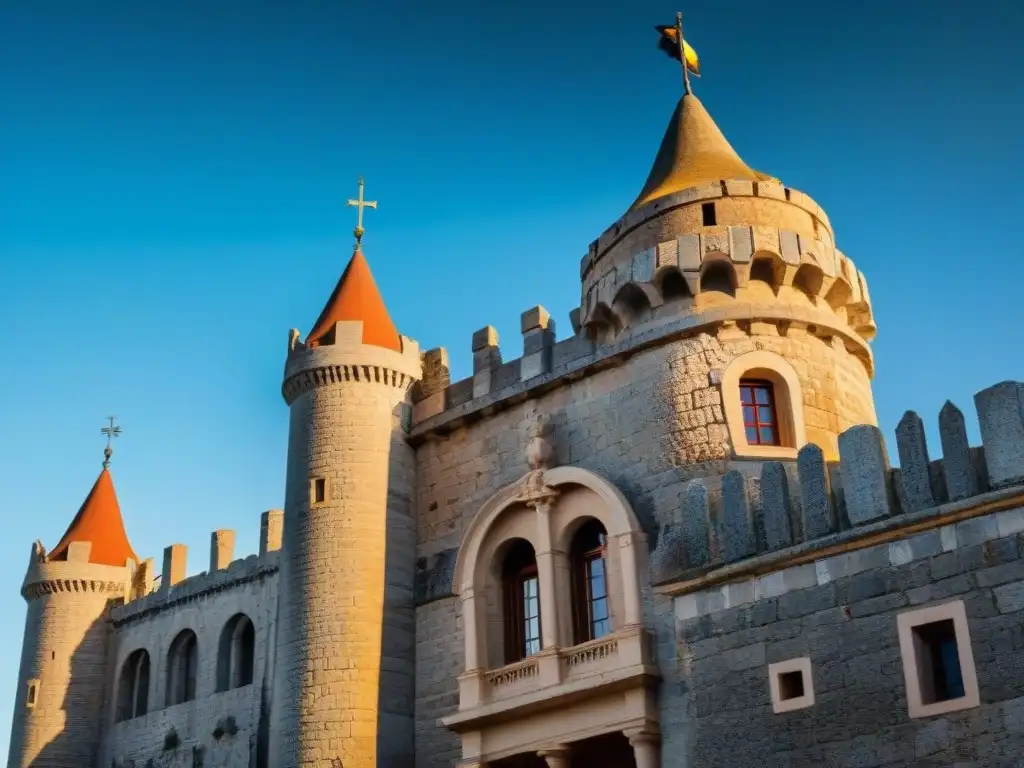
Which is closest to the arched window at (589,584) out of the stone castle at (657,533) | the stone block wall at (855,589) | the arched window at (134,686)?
the stone castle at (657,533)

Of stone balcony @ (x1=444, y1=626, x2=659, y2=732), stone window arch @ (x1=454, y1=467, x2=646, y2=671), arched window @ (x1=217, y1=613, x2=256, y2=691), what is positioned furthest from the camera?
arched window @ (x1=217, y1=613, x2=256, y2=691)

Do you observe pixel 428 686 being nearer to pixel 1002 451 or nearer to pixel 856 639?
pixel 856 639

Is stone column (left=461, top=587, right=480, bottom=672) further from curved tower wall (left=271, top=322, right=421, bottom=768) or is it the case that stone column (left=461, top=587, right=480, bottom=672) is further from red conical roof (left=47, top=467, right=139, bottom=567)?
red conical roof (left=47, top=467, right=139, bottom=567)

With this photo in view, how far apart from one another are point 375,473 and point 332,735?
156 inches

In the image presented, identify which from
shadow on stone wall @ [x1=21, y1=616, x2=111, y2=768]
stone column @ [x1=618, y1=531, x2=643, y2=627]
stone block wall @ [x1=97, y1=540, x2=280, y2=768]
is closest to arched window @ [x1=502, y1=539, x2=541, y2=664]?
stone column @ [x1=618, y1=531, x2=643, y2=627]

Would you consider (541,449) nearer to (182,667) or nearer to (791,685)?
(791,685)

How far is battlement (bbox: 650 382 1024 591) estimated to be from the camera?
12.0 meters

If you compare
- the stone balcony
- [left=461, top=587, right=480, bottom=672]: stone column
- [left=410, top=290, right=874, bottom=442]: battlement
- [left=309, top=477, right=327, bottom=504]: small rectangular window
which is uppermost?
[left=410, top=290, right=874, bottom=442]: battlement

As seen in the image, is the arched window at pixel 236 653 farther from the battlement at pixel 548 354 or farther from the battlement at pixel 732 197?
the battlement at pixel 732 197

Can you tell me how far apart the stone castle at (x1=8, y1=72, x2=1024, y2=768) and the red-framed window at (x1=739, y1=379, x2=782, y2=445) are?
39 millimetres

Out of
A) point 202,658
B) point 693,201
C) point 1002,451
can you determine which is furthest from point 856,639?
point 202,658

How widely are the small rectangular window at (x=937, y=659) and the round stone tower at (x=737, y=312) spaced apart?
462cm

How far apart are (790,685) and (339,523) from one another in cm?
824

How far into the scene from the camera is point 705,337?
56.5 feet
